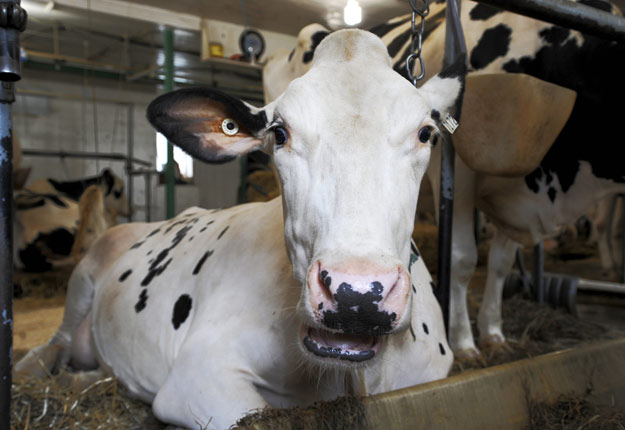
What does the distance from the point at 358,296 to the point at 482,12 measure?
311cm

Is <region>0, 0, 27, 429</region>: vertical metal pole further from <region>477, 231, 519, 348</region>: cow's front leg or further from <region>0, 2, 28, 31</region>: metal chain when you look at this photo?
<region>477, 231, 519, 348</region>: cow's front leg

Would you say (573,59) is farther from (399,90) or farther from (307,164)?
(307,164)

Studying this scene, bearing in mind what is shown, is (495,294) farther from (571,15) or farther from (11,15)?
(11,15)

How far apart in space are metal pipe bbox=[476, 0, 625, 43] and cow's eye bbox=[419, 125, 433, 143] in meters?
0.39

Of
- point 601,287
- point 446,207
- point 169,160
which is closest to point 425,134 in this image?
point 446,207

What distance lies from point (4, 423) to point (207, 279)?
100cm

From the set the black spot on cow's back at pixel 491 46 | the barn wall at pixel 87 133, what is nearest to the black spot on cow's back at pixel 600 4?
the black spot on cow's back at pixel 491 46

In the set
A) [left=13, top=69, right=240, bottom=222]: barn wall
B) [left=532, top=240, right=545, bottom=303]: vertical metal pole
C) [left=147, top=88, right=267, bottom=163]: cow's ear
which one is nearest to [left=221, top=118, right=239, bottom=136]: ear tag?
[left=147, top=88, right=267, bottom=163]: cow's ear

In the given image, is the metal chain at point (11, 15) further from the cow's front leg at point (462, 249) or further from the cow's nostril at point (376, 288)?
the cow's front leg at point (462, 249)

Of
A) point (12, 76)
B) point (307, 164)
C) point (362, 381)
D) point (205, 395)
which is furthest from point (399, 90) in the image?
point (205, 395)

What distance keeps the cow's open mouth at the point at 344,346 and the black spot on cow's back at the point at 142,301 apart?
1.49 metres

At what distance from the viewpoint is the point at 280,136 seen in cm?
156

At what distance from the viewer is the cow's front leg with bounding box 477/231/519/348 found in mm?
3588

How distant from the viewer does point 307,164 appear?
4.80 ft
